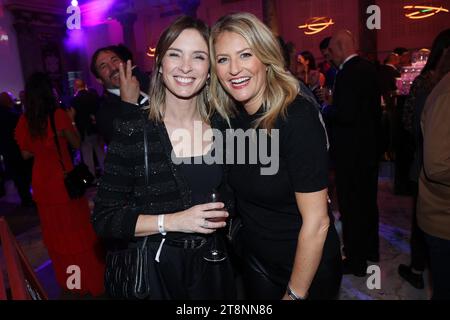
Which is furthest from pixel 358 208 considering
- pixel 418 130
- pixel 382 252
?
pixel 418 130

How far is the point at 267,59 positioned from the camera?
155 centimetres

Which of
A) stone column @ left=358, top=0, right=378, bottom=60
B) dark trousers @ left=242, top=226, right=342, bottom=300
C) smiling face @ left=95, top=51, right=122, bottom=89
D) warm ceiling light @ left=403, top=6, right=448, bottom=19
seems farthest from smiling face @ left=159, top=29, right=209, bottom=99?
stone column @ left=358, top=0, right=378, bottom=60

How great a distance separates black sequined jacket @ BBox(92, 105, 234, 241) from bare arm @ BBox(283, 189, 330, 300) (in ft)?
1.71

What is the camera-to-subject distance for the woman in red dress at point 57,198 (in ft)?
10.5

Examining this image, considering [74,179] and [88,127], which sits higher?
[88,127]

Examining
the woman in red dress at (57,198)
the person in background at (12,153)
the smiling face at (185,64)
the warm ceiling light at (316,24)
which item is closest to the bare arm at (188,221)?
the smiling face at (185,64)

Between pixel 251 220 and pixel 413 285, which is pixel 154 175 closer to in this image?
pixel 251 220

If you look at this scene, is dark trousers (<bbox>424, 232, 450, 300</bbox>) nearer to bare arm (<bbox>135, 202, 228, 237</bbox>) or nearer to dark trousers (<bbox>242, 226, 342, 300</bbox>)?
dark trousers (<bbox>242, 226, 342, 300</bbox>)

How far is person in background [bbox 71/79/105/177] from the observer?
6.86 m

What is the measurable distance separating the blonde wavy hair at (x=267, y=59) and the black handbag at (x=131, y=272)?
0.56 metres

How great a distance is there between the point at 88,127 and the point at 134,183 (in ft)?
19.2

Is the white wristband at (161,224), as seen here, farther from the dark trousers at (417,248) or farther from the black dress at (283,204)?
the dark trousers at (417,248)

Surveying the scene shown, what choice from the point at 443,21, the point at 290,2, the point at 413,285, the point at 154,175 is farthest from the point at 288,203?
the point at 290,2

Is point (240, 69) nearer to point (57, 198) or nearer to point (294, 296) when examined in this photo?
point (294, 296)
